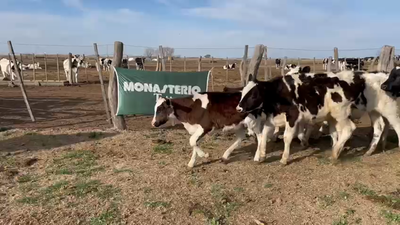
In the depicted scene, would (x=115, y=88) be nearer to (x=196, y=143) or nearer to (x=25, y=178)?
(x=196, y=143)

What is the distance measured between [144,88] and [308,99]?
418 cm

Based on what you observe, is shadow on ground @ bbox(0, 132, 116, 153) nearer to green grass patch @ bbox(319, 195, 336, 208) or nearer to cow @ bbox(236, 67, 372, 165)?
cow @ bbox(236, 67, 372, 165)

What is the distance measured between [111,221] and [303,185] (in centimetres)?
290

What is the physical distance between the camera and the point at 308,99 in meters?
7.13

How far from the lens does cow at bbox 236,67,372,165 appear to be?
23.3 ft

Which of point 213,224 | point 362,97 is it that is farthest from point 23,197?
point 362,97

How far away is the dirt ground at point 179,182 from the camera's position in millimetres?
4848

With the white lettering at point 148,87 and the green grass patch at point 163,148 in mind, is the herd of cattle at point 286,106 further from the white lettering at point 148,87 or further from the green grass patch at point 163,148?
the white lettering at point 148,87

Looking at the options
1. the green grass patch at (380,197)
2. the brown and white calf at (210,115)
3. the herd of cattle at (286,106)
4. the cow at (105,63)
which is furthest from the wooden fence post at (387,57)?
the cow at (105,63)

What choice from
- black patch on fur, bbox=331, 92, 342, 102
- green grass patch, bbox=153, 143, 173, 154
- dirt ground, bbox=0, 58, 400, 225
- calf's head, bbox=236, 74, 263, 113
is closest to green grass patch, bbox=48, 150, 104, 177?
dirt ground, bbox=0, 58, 400, 225

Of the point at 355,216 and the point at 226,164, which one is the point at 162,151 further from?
the point at 355,216

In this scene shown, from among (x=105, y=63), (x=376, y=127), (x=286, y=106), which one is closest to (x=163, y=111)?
(x=286, y=106)

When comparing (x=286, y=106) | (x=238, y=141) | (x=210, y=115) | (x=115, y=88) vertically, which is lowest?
(x=238, y=141)

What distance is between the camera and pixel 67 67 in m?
26.5
